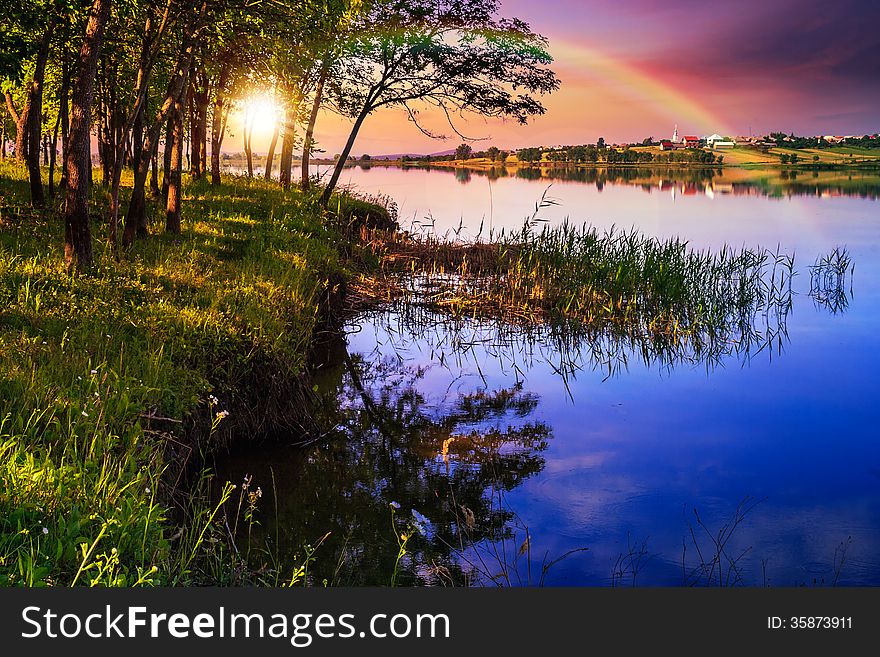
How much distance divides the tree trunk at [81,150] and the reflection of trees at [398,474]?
190 inches

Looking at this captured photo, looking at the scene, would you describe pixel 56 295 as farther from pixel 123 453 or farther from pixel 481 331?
pixel 481 331

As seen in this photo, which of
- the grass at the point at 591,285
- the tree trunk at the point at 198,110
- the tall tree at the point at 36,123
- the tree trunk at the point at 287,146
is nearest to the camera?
the tall tree at the point at 36,123

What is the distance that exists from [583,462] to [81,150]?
9501 mm

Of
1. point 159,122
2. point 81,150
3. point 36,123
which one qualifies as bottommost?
point 81,150

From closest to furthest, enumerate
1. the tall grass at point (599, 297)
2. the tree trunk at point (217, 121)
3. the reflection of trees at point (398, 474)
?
the reflection of trees at point (398, 474) → the tall grass at point (599, 297) → the tree trunk at point (217, 121)

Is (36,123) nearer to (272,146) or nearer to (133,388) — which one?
(133,388)

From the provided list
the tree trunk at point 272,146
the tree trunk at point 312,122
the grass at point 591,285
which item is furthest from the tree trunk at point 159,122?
the tree trunk at point 272,146

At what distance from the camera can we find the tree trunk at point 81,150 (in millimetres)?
12266

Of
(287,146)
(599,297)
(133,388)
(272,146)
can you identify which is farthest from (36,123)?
(272,146)

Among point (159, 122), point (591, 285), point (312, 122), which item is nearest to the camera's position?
point (159, 122)

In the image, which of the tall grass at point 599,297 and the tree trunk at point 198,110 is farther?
the tree trunk at point 198,110

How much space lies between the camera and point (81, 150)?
12516 mm

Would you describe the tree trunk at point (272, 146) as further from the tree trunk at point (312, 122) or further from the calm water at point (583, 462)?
the calm water at point (583, 462)

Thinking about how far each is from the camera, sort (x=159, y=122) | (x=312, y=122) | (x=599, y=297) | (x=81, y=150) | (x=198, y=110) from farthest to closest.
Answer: (x=312, y=122) → (x=198, y=110) → (x=599, y=297) → (x=159, y=122) → (x=81, y=150)
